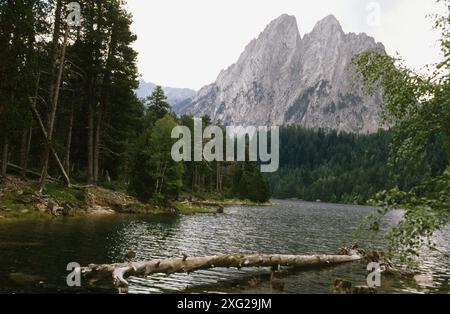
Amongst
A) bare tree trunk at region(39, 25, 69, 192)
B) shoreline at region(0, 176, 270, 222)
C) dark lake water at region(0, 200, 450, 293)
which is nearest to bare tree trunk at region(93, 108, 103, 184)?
shoreline at region(0, 176, 270, 222)

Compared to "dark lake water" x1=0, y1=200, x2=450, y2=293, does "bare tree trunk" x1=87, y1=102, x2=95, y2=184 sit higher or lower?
higher

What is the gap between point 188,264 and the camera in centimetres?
1862

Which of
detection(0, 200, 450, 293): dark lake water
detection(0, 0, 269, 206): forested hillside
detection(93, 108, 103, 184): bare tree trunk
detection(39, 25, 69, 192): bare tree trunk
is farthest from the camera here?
detection(93, 108, 103, 184): bare tree trunk

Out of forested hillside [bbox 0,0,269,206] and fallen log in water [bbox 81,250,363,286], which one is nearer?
fallen log in water [bbox 81,250,363,286]

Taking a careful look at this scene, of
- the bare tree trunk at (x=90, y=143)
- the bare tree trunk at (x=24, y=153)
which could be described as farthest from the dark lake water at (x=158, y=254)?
the bare tree trunk at (x=90, y=143)

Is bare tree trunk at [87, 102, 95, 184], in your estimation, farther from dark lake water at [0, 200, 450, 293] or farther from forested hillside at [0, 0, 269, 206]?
dark lake water at [0, 200, 450, 293]

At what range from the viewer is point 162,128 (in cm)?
5956

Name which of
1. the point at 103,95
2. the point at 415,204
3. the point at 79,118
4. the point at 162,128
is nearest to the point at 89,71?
the point at 103,95

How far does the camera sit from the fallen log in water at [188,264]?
16.8 m

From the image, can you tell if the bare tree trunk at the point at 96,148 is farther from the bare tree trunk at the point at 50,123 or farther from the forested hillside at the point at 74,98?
the bare tree trunk at the point at 50,123

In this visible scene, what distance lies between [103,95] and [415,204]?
154ft

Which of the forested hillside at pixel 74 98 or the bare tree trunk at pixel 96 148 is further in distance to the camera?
the bare tree trunk at pixel 96 148

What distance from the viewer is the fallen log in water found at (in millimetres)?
16828

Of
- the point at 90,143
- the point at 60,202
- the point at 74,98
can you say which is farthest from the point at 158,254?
the point at 74,98
